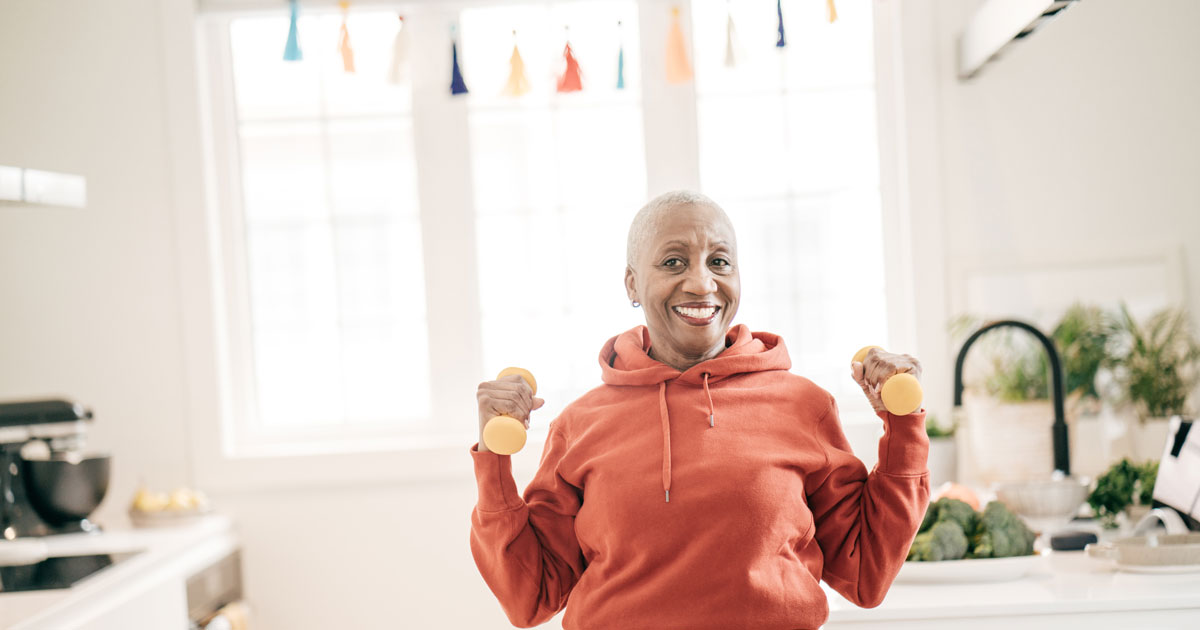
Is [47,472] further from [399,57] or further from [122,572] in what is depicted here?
[399,57]

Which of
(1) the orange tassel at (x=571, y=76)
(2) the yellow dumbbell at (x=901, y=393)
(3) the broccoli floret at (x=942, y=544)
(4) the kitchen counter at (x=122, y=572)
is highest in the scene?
(1) the orange tassel at (x=571, y=76)

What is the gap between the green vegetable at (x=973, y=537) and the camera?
1878 millimetres

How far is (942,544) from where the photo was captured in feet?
6.16

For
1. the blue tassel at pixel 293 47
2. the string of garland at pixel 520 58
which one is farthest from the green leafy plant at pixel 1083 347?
the blue tassel at pixel 293 47

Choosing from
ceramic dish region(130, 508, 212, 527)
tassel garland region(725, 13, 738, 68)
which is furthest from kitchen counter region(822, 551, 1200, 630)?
ceramic dish region(130, 508, 212, 527)

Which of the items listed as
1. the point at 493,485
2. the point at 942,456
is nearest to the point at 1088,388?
the point at 942,456

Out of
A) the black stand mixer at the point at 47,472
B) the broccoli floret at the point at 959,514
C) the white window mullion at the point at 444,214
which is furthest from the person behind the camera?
the white window mullion at the point at 444,214

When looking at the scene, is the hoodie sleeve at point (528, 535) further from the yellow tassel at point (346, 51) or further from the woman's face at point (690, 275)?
the yellow tassel at point (346, 51)

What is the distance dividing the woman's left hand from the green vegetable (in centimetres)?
59

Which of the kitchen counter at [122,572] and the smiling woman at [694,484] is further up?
the smiling woman at [694,484]

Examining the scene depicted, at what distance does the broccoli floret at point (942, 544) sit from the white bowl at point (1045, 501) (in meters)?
0.48

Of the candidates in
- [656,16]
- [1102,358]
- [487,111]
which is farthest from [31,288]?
[1102,358]

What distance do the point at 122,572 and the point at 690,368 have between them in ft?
4.59

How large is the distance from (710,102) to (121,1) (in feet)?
5.86
